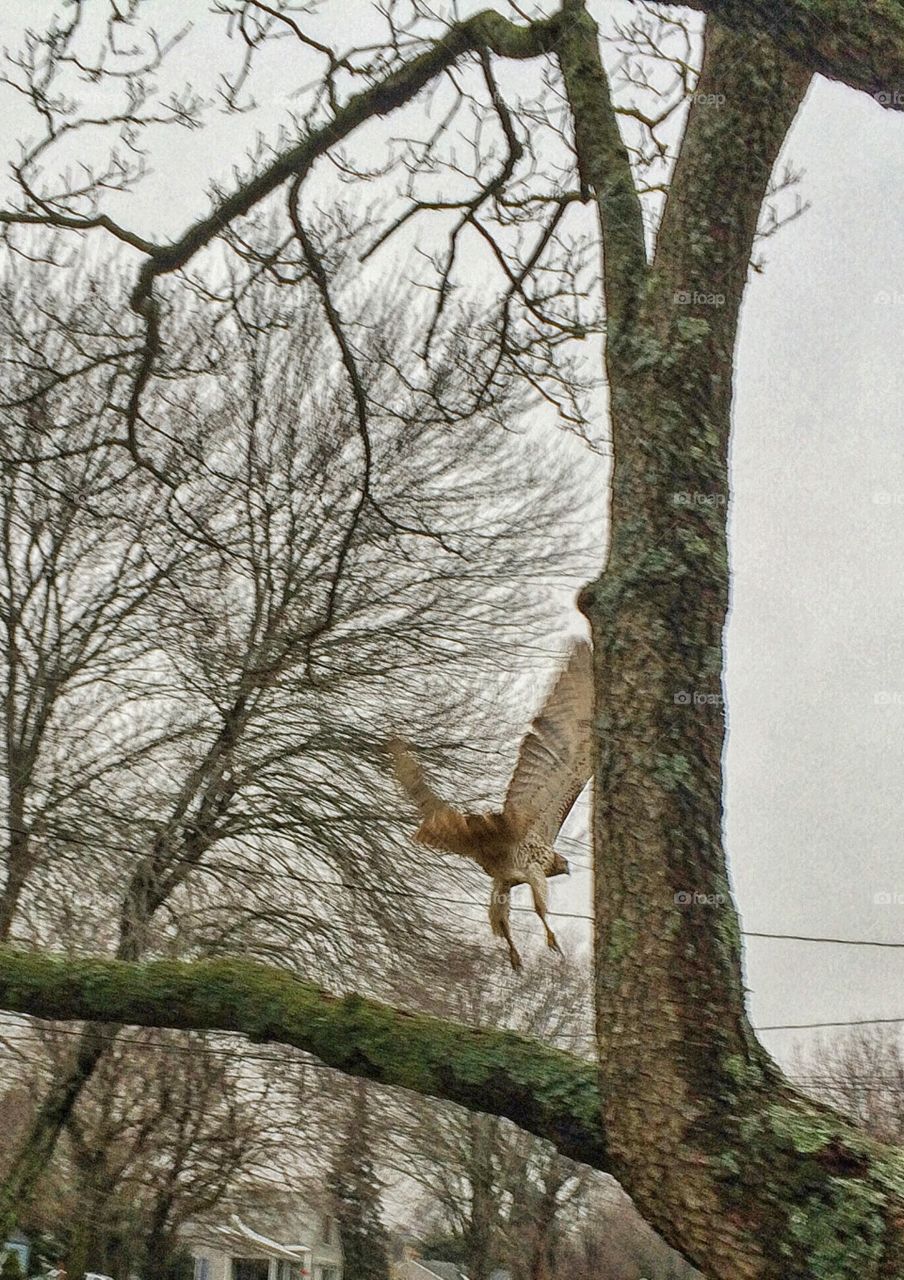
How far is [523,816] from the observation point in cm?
368

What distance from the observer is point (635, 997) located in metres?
3.59

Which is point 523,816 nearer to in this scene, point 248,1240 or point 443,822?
point 443,822

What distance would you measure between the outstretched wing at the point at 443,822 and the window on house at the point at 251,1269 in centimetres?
1975

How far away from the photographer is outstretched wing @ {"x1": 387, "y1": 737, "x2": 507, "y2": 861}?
11.9ft

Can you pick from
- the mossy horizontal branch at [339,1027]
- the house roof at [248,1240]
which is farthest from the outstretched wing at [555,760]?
the house roof at [248,1240]

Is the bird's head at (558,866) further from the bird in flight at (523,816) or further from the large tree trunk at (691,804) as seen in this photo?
the large tree trunk at (691,804)

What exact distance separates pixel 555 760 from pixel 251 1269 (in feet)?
71.2

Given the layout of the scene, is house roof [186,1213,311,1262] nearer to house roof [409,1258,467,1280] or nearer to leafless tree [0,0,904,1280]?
house roof [409,1258,467,1280]

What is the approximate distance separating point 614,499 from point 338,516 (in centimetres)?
707

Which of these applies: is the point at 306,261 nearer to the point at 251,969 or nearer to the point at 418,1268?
the point at 251,969

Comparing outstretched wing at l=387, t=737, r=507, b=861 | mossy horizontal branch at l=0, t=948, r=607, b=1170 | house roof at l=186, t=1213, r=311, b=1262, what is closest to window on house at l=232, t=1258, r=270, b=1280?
house roof at l=186, t=1213, r=311, b=1262

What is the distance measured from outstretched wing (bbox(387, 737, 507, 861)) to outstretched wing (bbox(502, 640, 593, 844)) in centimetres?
7

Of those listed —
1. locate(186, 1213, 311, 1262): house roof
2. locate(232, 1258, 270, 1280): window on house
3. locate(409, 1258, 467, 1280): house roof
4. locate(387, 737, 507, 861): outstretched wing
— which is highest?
locate(387, 737, 507, 861): outstretched wing

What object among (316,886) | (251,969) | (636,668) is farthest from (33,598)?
(636,668)
